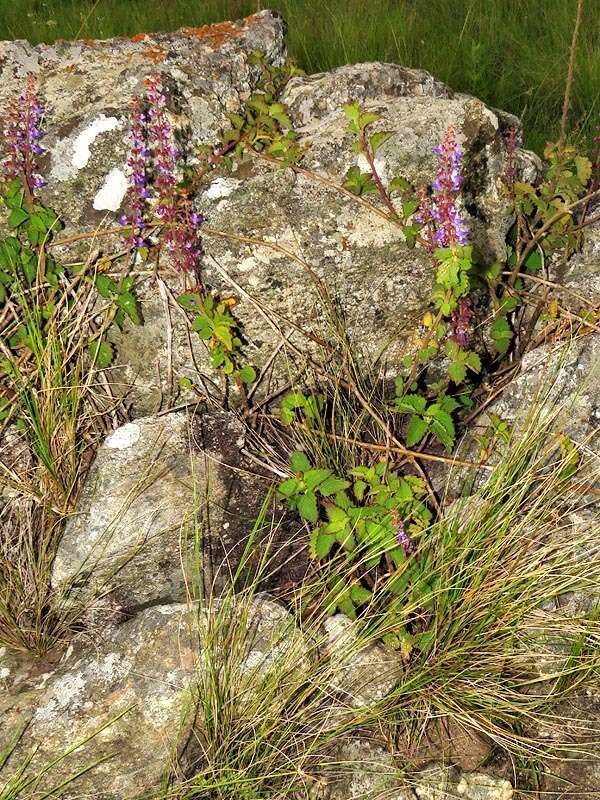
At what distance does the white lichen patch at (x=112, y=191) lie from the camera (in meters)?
2.87

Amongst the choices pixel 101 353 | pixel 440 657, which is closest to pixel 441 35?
pixel 101 353

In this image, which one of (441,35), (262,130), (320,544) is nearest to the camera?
(320,544)

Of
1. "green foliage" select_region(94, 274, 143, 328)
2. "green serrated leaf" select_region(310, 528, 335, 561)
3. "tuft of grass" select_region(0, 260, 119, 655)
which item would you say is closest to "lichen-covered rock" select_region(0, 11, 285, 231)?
"green foliage" select_region(94, 274, 143, 328)

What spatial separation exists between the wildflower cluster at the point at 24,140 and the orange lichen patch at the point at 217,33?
715 millimetres

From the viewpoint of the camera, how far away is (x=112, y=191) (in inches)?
113

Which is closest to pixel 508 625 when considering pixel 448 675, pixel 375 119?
pixel 448 675

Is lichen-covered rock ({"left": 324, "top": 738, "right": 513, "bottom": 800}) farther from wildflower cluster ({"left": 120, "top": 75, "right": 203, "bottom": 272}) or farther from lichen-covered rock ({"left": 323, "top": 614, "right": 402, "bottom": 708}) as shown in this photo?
wildflower cluster ({"left": 120, "top": 75, "right": 203, "bottom": 272})

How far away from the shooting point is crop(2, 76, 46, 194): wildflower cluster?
2760mm

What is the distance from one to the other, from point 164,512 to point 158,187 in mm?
1105

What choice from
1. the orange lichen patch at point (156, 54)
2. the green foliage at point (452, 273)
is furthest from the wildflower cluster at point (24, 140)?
the green foliage at point (452, 273)

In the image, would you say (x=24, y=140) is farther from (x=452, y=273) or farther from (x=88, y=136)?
(x=452, y=273)

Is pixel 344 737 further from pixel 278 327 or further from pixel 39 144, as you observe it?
pixel 39 144

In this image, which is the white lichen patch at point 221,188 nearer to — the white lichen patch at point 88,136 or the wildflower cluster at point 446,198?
the white lichen patch at point 88,136

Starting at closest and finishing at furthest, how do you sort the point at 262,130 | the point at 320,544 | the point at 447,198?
the point at 320,544
the point at 447,198
the point at 262,130
